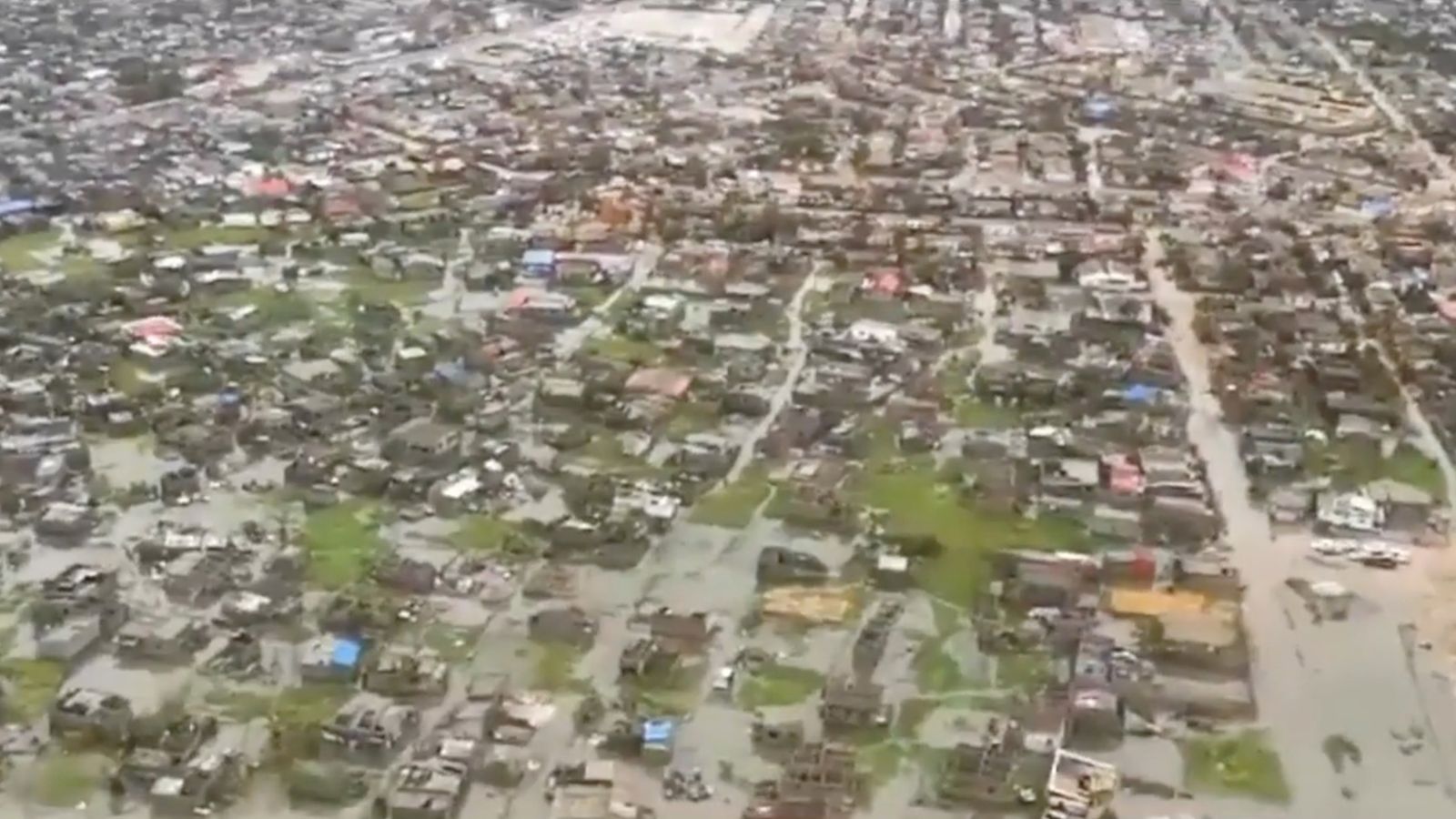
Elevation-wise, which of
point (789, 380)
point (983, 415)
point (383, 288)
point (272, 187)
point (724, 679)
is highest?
point (724, 679)

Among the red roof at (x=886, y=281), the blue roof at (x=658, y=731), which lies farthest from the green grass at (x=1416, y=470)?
the blue roof at (x=658, y=731)

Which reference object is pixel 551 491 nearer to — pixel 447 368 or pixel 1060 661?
pixel 447 368

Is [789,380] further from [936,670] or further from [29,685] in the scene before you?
[29,685]

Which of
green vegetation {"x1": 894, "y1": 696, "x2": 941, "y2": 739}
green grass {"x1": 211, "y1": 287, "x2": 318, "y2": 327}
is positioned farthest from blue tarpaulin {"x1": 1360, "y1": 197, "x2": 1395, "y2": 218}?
green vegetation {"x1": 894, "y1": 696, "x2": 941, "y2": 739}

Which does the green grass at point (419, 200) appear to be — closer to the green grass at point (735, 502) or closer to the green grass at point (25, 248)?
the green grass at point (25, 248)

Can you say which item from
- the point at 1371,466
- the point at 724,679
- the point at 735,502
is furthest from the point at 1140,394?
the point at 724,679
